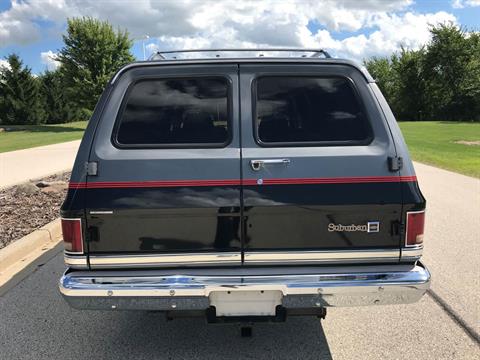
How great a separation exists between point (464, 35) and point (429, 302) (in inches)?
2485

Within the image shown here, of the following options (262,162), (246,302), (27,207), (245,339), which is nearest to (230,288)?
(246,302)

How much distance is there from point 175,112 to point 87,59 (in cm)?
3925

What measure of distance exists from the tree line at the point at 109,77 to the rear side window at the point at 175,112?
105 ft

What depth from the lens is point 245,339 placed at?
360 centimetres

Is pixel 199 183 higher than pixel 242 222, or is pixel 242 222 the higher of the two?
pixel 199 183

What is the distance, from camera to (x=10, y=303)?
4.30 m

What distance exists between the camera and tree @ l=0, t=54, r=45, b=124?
1746 inches

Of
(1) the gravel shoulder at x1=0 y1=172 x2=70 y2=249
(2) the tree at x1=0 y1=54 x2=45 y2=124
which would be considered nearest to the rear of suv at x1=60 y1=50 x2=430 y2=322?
(1) the gravel shoulder at x1=0 y1=172 x2=70 y2=249

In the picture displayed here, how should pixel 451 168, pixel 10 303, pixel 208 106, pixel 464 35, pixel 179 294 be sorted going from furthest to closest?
1. pixel 464 35
2. pixel 451 168
3. pixel 10 303
4. pixel 208 106
5. pixel 179 294

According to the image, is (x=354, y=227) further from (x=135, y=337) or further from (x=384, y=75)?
(x=384, y=75)

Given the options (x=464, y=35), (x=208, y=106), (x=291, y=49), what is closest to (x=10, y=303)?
(x=208, y=106)

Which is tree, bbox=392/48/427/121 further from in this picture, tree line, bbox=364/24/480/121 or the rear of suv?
the rear of suv

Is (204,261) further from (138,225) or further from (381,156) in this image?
(381,156)

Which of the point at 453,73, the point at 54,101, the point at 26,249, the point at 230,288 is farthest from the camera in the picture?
the point at 453,73
